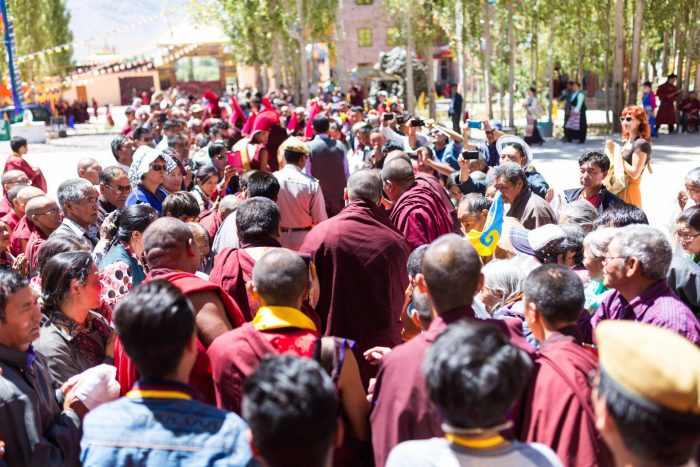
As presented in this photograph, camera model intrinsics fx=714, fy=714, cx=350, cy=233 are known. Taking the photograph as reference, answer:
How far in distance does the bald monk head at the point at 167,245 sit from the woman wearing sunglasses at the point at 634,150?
14.9 feet

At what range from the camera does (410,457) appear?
2.18 meters

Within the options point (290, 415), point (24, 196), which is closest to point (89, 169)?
point (24, 196)

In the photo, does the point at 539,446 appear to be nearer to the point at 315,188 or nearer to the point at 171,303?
the point at 171,303

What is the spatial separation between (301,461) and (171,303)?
0.77 m

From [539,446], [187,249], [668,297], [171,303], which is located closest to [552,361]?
[539,446]

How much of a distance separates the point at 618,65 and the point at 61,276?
19.8 m

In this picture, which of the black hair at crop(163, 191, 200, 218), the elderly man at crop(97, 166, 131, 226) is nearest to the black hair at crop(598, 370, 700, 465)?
the black hair at crop(163, 191, 200, 218)

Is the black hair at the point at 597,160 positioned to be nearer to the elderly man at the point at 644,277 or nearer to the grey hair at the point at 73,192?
the elderly man at the point at 644,277

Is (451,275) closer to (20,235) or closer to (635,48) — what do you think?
(20,235)

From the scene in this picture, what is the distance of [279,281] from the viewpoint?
9.91ft

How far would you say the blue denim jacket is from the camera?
7.37 feet

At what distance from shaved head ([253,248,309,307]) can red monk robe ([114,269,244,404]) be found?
1.16 feet

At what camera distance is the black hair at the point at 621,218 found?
4547mm

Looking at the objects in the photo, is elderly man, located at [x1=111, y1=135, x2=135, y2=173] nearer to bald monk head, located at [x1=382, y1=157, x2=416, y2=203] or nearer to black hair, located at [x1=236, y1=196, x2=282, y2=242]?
bald monk head, located at [x1=382, y1=157, x2=416, y2=203]
